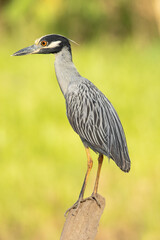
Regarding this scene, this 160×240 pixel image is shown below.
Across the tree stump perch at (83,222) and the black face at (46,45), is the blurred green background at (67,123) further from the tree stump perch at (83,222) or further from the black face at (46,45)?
the black face at (46,45)

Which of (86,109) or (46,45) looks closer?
(46,45)

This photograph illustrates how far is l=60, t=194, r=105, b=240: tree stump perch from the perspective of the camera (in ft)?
11.3

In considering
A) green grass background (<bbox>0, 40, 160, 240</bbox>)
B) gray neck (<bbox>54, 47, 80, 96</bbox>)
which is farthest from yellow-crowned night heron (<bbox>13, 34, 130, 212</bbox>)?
green grass background (<bbox>0, 40, 160, 240</bbox>)

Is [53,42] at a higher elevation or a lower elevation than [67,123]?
lower

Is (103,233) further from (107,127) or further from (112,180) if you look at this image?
(107,127)

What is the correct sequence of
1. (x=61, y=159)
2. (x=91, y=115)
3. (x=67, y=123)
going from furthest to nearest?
(x=67, y=123) < (x=61, y=159) < (x=91, y=115)

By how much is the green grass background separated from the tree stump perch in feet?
15.4

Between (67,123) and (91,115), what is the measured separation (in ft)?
23.6

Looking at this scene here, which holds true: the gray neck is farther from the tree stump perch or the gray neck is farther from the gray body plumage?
the tree stump perch

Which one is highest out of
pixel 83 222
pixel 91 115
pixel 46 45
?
pixel 46 45

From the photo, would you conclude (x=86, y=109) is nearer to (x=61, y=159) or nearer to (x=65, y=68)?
(x=65, y=68)

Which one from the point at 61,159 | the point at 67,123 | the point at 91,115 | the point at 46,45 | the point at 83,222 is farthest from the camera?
the point at 67,123

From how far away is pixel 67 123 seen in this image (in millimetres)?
10898

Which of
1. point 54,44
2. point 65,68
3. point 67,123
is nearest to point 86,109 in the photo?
point 65,68
